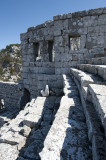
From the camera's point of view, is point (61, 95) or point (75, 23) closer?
point (61, 95)

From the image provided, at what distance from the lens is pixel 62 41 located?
231 inches

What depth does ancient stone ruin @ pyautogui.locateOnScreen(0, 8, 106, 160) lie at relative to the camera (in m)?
1.40

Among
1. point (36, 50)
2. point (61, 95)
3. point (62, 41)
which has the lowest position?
point (61, 95)

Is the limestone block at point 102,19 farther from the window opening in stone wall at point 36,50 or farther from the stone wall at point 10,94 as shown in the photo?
the stone wall at point 10,94

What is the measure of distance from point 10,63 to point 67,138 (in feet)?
87.0

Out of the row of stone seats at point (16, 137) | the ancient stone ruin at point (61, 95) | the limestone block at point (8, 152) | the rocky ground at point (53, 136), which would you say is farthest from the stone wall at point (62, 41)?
the limestone block at point (8, 152)

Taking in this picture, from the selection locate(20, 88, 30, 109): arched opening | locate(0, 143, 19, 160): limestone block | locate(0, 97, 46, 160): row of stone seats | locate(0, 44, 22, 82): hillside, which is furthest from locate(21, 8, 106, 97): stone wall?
locate(0, 44, 22, 82): hillside

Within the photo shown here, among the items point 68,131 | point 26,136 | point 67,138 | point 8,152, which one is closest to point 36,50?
point 26,136

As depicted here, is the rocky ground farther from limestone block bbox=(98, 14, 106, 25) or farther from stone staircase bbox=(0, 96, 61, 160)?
limestone block bbox=(98, 14, 106, 25)

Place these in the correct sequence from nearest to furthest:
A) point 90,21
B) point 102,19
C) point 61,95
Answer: point 61,95 → point 102,19 → point 90,21

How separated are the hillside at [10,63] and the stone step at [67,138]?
70.5 ft

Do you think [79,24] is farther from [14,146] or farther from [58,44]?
[14,146]

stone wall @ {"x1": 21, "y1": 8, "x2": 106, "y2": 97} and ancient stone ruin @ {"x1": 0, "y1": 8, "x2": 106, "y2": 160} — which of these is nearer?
ancient stone ruin @ {"x1": 0, "y1": 8, "x2": 106, "y2": 160}

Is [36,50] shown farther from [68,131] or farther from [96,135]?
[96,135]
